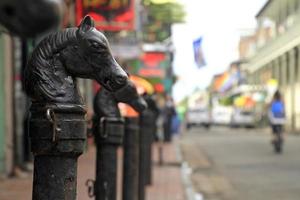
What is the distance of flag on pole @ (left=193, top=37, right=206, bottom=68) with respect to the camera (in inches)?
1082

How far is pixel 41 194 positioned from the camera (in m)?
3.51

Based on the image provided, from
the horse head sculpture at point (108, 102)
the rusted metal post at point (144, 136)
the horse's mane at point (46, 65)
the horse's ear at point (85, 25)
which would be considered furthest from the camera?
the rusted metal post at point (144, 136)

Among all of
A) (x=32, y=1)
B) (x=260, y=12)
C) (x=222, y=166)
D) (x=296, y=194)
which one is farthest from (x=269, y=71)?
(x=32, y=1)

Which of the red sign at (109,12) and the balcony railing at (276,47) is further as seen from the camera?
the balcony railing at (276,47)

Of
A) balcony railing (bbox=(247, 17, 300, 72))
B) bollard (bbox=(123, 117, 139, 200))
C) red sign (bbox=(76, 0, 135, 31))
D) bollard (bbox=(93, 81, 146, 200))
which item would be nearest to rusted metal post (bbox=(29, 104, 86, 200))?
bollard (bbox=(93, 81, 146, 200))

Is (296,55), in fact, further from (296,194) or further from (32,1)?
Result: (32,1)

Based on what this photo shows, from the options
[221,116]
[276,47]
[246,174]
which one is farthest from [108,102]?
[221,116]

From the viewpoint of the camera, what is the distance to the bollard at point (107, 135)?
5781 millimetres

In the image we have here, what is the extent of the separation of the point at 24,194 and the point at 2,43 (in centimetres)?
307

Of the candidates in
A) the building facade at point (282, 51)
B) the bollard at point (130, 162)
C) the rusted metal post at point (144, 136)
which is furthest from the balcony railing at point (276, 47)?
the bollard at point (130, 162)

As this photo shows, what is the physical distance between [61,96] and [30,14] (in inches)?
66.0

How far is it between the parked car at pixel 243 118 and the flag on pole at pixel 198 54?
20875 mm

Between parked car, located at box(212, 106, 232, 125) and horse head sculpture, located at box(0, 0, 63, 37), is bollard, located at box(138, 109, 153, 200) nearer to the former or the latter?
horse head sculpture, located at box(0, 0, 63, 37)

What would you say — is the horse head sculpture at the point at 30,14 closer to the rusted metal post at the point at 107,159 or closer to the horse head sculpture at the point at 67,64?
the horse head sculpture at the point at 67,64
